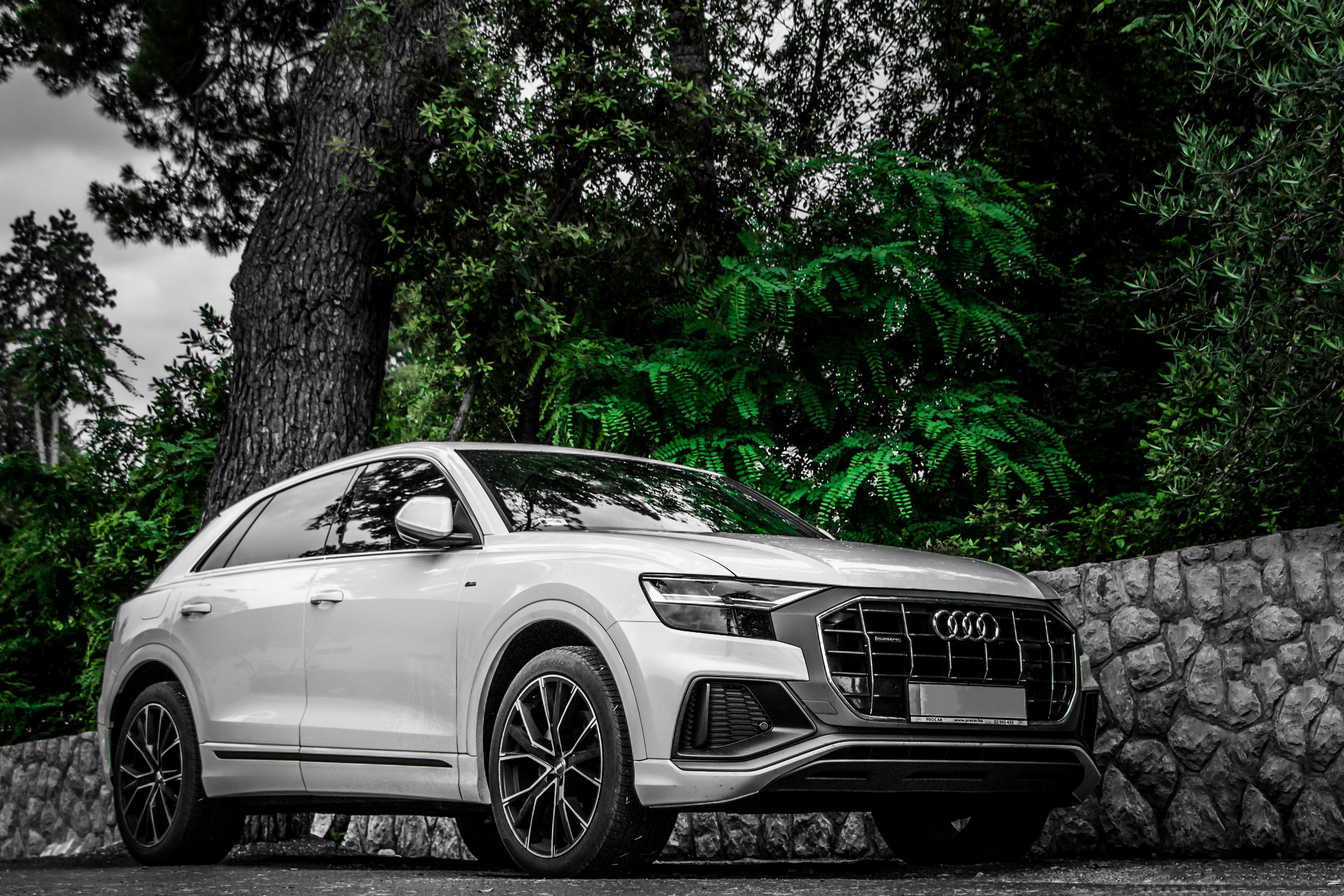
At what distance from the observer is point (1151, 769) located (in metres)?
7.27

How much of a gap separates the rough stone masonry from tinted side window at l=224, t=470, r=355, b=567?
3105 millimetres

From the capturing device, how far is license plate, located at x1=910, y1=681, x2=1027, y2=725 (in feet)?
17.1

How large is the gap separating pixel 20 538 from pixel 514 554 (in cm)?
1372

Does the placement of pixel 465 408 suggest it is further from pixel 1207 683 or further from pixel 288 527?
pixel 1207 683

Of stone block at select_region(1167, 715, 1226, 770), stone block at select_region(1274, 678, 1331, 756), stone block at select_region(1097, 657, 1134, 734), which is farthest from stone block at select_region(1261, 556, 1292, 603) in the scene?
stone block at select_region(1097, 657, 1134, 734)

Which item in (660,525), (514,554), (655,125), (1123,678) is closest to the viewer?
(514,554)

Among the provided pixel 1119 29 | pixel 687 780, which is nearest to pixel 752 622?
pixel 687 780

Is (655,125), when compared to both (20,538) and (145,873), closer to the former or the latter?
(145,873)

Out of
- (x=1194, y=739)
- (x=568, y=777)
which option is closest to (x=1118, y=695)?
(x=1194, y=739)

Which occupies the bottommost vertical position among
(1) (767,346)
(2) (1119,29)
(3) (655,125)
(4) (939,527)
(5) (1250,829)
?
(5) (1250,829)

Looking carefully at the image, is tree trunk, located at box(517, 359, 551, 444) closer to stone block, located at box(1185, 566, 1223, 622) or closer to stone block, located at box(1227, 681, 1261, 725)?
stone block, located at box(1185, 566, 1223, 622)

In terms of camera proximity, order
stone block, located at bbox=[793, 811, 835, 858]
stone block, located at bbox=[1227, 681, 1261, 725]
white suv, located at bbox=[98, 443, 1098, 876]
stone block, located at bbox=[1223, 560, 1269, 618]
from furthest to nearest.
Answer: stone block, located at bbox=[793, 811, 835, 858]
stone block, located at bbox=[1223, 560, 1269, 618]
stone block, located at bbox=[1227, 681, 1261, 725]
white suv, located at bbox=[98, 443, 1098, 876]

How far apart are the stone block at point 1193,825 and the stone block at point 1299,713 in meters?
0.47

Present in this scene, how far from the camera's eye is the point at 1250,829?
6844mm
